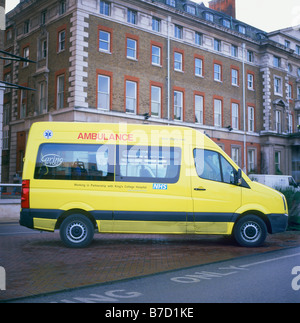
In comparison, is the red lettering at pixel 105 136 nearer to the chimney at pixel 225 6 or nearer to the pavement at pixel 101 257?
the pavement at pixel 101 257

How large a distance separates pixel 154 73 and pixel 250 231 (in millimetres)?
20891

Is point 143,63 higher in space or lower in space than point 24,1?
lower

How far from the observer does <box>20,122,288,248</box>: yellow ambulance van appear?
30.7 feet

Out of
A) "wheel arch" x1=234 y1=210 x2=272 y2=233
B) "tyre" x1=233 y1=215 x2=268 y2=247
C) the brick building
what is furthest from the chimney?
"tyre" x1=233 y1=215 x2=268 y2=247

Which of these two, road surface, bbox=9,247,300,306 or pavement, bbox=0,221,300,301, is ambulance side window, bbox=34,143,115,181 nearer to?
pavement, bbox=0,221,300,301

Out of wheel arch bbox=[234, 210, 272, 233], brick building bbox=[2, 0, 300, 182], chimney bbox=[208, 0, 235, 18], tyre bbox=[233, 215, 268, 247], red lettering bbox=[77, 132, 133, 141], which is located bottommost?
tyre bbox=[233, 215, 268, 247]

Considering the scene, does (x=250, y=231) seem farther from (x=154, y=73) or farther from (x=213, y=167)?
(x=154, y=73)

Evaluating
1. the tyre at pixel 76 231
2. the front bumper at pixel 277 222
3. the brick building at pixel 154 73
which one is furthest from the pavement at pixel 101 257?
the brick building at pixel 154 73

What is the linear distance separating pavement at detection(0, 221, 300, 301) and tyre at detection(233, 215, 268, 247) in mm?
221

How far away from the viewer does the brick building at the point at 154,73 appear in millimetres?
25781
